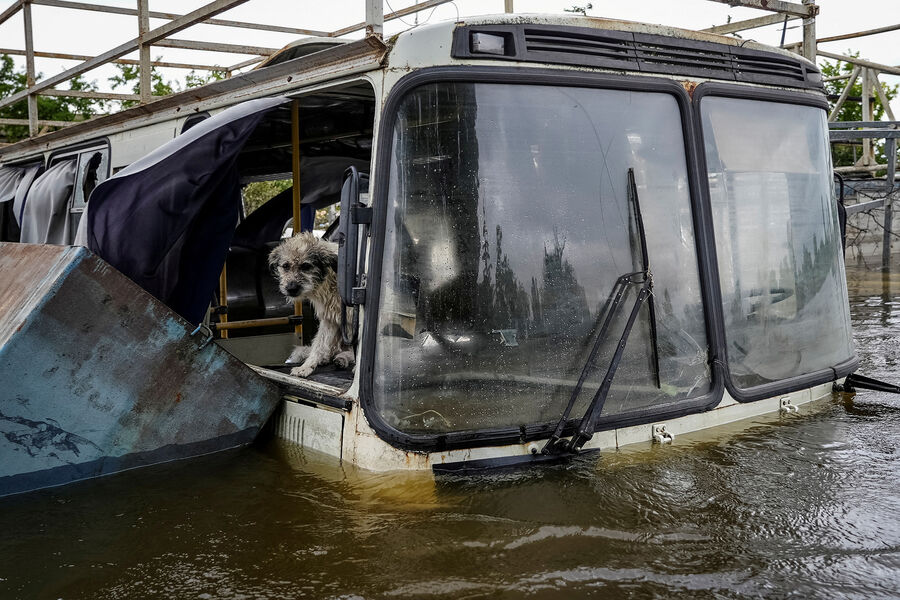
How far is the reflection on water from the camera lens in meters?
2.72

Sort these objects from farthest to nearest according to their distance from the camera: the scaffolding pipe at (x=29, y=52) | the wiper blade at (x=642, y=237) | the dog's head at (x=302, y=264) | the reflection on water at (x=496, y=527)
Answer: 1. the scaffolding pipe at (x=29, y=52)
2. the dog's head at (x=302, y=264)
3. the wiper blade at (x=642, y=237)
4. the reflection on water at (x=496, y=527)

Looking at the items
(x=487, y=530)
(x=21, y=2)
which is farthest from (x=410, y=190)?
(x=21, y=2)

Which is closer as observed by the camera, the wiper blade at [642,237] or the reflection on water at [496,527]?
the reflection on water at [496,527]

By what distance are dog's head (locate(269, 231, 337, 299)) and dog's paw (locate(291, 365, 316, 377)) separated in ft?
2.00

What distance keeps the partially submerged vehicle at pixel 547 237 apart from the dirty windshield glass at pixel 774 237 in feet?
0.04

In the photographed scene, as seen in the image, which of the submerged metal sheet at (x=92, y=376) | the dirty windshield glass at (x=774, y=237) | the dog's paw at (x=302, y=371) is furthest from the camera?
the dog's paw at (x=302, y=371)

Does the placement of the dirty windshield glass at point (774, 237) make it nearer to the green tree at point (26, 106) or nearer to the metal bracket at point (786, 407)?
the metal bracket at point (786, 407)

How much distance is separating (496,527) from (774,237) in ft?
7.64

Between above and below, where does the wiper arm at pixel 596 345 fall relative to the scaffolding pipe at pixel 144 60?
below

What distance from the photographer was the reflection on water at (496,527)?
2719mm

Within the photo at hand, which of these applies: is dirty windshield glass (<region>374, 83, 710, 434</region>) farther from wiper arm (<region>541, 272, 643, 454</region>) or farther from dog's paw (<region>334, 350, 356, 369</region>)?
dog's paw (<region>334, 350, 356, 369</region>)

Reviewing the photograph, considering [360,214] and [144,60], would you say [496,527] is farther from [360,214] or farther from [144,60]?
[144,60]

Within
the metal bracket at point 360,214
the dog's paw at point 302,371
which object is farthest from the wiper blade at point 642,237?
the dog's paw at point 302,371

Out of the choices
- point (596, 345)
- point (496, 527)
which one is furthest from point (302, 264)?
point (496, 527)
